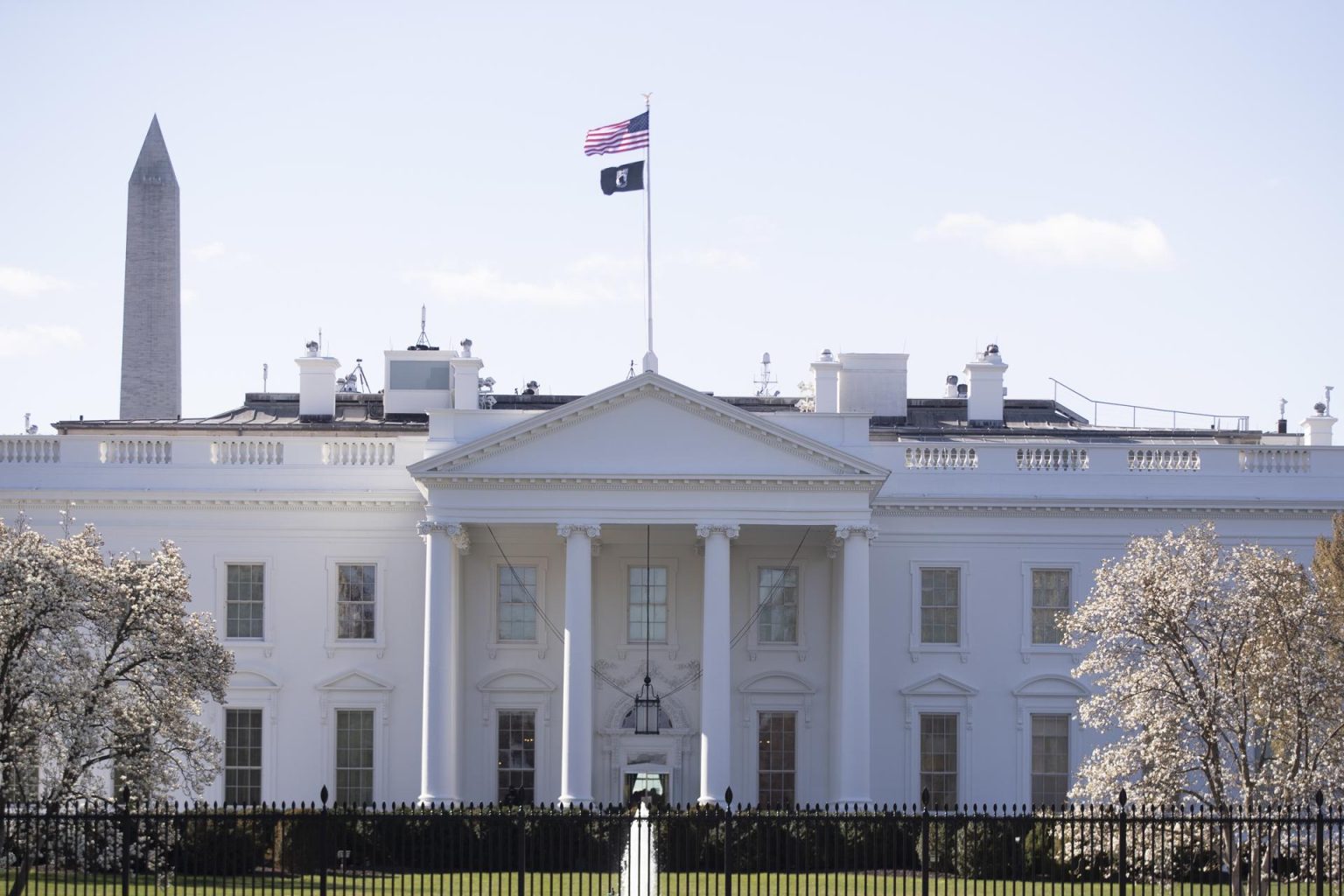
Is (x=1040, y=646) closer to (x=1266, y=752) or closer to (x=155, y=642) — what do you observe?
(x=1266, y=752)

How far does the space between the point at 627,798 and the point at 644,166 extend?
14354 millimetres

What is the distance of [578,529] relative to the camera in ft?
136

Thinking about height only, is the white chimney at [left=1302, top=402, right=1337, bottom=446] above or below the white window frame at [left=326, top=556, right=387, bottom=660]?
above

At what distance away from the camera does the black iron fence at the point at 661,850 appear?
989 inches

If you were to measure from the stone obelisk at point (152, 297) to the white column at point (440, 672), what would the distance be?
20552mm

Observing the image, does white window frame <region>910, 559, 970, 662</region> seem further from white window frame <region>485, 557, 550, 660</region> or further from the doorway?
white window frame <region>485, 557, 550, 660</region>

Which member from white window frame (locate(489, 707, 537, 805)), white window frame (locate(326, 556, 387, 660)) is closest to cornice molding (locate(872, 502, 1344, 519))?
white window frame (locate(489, 707, 537, 805))

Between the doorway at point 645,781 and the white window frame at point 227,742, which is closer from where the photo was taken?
the white window frame at point 227,742

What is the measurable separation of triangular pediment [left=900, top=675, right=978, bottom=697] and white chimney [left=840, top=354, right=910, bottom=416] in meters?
9.38

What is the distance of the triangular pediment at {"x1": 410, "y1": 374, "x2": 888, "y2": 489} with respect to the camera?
4131cm

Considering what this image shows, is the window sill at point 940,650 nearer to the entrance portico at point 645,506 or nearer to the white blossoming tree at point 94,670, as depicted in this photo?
the entrance portico at point 645,506

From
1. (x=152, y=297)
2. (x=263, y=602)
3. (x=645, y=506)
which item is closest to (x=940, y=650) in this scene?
(x=645, y=506)

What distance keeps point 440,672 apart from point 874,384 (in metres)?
15.8

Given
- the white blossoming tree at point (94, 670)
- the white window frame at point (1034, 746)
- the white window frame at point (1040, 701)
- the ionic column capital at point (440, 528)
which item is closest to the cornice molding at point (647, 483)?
the ionic column capital at point (440, 528)
